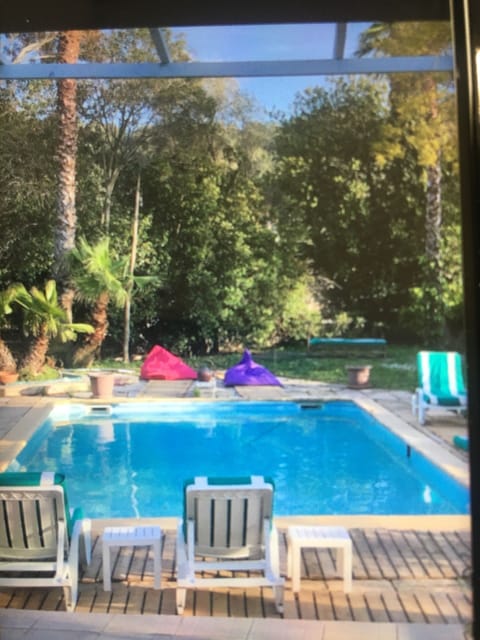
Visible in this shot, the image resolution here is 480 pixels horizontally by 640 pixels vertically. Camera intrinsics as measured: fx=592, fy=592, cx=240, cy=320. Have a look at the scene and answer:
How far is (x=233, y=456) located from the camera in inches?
170

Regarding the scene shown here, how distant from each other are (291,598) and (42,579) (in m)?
1.11

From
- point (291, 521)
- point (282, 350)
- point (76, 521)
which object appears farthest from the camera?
point (282, 350)

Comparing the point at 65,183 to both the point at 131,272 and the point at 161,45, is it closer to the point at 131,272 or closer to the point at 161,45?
the point at 131,272

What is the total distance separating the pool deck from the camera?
7.28 feet

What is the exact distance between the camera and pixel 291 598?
8.77 ft

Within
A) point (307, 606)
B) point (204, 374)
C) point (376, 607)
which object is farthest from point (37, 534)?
point (204, 374)

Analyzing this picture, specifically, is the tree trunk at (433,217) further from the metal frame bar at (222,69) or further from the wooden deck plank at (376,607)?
the wooden deck plank at (376,607)

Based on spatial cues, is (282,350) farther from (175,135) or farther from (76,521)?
(76,521)

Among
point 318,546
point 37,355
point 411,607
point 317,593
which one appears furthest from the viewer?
point 37,355

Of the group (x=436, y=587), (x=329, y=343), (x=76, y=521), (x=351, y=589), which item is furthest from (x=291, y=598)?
(x=329, y=343)

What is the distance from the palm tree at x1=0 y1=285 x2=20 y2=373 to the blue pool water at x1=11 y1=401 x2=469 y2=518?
18.6 inches

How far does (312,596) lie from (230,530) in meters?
0.47

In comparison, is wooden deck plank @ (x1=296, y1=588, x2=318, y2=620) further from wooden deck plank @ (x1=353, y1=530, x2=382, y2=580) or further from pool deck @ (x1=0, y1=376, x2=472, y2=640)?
wooden deck plank @ (x1=353, y1=530, x2=382, y2=580)

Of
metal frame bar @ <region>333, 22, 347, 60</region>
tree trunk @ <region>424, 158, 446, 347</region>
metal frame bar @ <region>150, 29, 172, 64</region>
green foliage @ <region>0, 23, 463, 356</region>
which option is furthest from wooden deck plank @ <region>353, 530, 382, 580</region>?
metal frame bar @ <region>150, 29, 172, 64</region>
